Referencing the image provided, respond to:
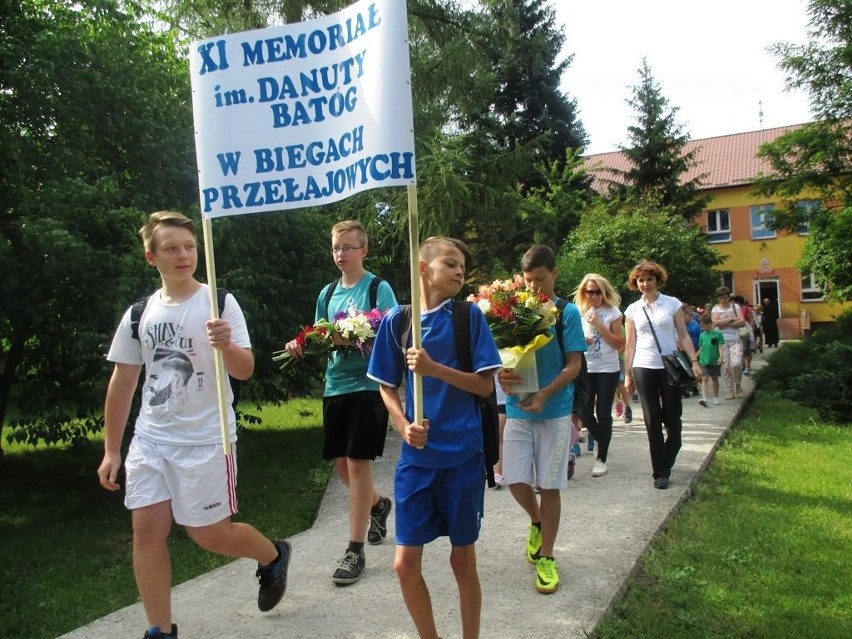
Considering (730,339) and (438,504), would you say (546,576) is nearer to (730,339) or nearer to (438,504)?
(438,504)

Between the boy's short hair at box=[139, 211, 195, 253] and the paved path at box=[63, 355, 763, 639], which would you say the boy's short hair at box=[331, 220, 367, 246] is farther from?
the paved path at box=[63, 355, 763, 639]

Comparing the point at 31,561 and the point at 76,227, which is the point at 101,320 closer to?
the point at 76,227

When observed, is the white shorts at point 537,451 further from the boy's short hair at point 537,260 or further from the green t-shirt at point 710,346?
the green t-shirt at point 710,346

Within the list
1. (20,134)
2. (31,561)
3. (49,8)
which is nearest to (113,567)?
(31,561)

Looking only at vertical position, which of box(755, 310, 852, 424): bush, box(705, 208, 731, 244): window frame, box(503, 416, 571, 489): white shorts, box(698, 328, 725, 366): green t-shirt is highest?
box(705, 208, 731, 244): window frame

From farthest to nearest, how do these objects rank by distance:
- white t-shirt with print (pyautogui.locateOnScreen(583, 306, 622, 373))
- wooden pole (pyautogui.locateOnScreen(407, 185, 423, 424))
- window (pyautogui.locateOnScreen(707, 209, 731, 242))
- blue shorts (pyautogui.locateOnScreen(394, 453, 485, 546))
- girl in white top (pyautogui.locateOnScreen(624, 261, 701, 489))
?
window (pyautogui.locateOnScreen(707, 209, 731, 242)), white t-shirt with print (pyautogui.locateOnScreen(583, 306, 622, 373)), girl in white top (pyautogui.locateOnScreen(624, 261, 701, 489)), blue shorts (pyautogui.locateOnScreen(394, 453, 485, 546)), wooden pole (pyautogui.locateOnScreen(407, 185, 423, 424))

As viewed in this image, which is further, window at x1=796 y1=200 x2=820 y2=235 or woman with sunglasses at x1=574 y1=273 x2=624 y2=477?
window at x1=796 y1=200 x2=820 y2=235

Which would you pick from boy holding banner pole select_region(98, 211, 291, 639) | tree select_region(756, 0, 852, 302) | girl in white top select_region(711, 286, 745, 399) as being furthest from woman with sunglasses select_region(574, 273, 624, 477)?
tree select_region(756, 0, 852, 302)

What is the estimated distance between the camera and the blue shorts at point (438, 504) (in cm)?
340

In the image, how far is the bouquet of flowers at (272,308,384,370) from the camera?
4.52 meters

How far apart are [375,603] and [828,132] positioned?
20589 millimetres

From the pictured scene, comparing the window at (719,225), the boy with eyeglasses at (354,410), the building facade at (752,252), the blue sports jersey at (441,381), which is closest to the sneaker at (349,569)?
the boy with eyeglasses at (354,410)

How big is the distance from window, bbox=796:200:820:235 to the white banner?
21105 mm

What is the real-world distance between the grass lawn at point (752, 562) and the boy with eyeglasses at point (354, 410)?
1.50m
